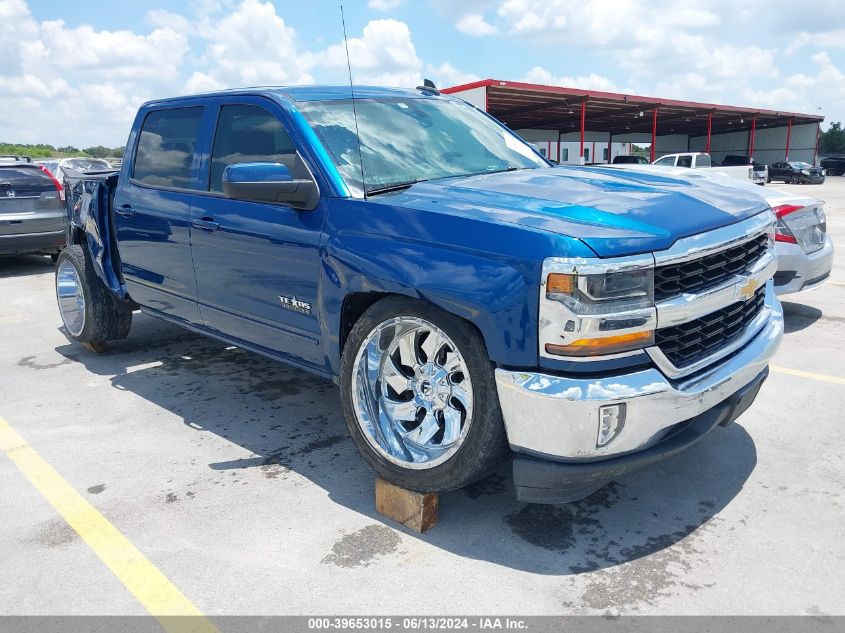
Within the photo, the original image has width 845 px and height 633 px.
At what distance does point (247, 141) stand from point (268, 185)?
0.83 metres

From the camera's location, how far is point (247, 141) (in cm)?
387

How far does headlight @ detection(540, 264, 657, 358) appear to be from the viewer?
7.93 feet

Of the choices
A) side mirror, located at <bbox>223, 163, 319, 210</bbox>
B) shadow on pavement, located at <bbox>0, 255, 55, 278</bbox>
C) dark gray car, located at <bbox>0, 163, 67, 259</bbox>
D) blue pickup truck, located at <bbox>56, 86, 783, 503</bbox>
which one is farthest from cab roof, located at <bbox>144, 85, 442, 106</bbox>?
shadow on pavement, located at <bbox>0, 255, 55, 278</bbox>

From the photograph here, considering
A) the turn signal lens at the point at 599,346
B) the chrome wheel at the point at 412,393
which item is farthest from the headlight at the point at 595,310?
the chrome wheel at the point at 412,393

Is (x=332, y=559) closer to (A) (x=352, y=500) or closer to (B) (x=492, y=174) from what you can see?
(A) (x=352, y=500)

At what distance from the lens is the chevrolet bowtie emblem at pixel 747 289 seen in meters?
2.97

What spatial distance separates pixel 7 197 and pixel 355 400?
8.89 meters

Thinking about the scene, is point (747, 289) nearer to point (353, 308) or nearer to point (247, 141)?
point (353, 308)

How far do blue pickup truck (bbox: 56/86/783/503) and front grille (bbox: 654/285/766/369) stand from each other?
0.01m

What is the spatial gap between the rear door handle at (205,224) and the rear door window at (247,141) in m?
0.20

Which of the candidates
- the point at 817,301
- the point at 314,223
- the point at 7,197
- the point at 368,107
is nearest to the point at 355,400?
the point at 314,223

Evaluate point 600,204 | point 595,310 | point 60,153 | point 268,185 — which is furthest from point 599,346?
point 60,153

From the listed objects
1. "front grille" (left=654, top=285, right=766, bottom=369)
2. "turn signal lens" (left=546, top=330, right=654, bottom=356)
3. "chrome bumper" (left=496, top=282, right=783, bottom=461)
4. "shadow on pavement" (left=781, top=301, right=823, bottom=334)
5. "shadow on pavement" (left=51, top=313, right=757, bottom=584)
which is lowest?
"shadow on pavement" (left=781, top=301, right=823, bottom=334)

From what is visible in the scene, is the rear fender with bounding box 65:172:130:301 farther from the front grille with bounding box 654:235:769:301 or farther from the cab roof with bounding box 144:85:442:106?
the front grille with bounding box 654:235:769:301
